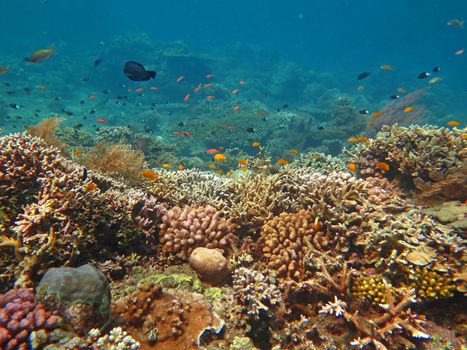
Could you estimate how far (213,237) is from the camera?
5047 mm

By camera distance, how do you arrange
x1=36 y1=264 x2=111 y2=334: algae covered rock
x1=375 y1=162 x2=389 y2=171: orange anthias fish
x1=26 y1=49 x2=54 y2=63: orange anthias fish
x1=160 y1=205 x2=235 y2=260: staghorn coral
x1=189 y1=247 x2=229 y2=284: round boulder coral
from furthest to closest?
x1=26 y1=49 x2=54 y2=63: orange anthias fish → x1=375 y1=162 x2=389 y2=171: orange anthias fish → x1=160 y1=205 x2=235 y2=260: staghorn coral → x1=189 y1=247 x2=229 y2=284: round boulder coral → x1=36 y1=264 x2=111 y2=334: algae covered rock

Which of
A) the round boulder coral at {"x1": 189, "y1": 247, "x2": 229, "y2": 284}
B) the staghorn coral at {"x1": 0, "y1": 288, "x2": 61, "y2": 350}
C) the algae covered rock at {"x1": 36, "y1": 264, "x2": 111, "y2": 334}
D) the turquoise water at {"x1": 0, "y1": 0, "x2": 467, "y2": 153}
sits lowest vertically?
the staghorn coral at {"x1": 0, "y1": 288, "x2": 61, "y2": 350}

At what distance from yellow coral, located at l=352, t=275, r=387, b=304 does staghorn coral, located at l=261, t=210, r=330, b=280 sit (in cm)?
80

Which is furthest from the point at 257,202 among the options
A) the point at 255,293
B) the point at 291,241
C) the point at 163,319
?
the point at 163,319

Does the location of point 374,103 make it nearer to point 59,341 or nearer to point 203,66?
point 203,66

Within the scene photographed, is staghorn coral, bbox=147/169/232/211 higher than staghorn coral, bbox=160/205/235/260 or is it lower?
higher

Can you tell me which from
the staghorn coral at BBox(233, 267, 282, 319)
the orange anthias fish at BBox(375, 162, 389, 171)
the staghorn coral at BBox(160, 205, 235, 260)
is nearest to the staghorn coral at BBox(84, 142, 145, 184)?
the staghorn coral at BBox(160, 205, 235, 260)

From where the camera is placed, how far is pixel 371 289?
382 cm

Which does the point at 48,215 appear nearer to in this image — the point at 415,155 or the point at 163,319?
the point at 163,319

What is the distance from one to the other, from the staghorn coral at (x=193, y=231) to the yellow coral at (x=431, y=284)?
2.95 m

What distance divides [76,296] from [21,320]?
55 centimetres

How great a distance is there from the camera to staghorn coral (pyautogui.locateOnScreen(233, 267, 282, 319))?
381 centimetres

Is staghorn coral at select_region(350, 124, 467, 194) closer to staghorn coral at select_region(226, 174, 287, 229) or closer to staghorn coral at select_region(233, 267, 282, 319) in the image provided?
staghorn coral at select_region(226, 174, 287, 229)

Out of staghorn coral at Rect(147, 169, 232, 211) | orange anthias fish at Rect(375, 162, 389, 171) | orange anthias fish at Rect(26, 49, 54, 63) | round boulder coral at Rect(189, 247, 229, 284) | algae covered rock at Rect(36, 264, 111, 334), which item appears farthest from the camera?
orange anthias fish at Rect(26, 49, 54, 63)
